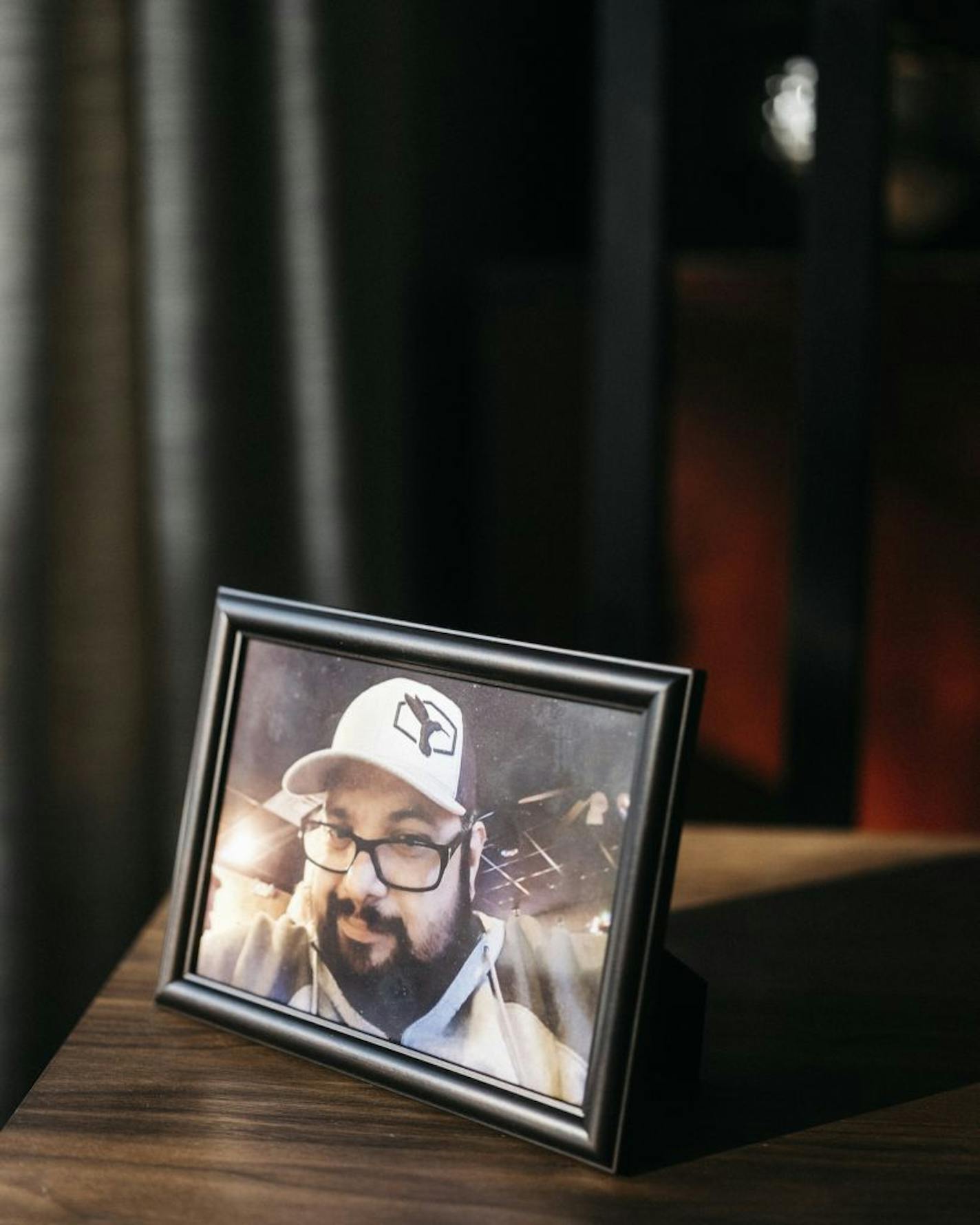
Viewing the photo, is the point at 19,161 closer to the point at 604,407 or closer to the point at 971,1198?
the point at 604,407

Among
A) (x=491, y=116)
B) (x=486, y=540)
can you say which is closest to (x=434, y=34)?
(x=491, y=116)

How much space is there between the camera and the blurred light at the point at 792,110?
129 cm

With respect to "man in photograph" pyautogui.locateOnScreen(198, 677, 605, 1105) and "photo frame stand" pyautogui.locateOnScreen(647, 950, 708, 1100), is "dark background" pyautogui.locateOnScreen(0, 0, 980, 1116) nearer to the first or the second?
"man in photograph" pyautogui.locateOnScreen(198, 677, 605, 1105)

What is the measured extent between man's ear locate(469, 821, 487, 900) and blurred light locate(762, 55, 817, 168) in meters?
1.03

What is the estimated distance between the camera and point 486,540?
1252 mm

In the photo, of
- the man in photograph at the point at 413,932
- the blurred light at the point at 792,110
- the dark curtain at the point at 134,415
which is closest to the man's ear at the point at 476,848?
the man in photograph at the point at 413,932

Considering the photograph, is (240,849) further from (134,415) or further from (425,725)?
(134,415)

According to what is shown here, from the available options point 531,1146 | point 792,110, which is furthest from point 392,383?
point 531,1146

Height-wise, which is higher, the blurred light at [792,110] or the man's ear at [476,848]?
the blurred light at [792,110]

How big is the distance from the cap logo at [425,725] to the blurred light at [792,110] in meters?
1.01

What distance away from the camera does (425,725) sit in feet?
1.52

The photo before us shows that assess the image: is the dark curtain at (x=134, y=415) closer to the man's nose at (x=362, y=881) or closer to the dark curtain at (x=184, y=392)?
the dark curtain at (x=184, y=392)

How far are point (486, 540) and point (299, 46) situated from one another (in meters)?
0.50

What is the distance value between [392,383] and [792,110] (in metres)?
0.55
